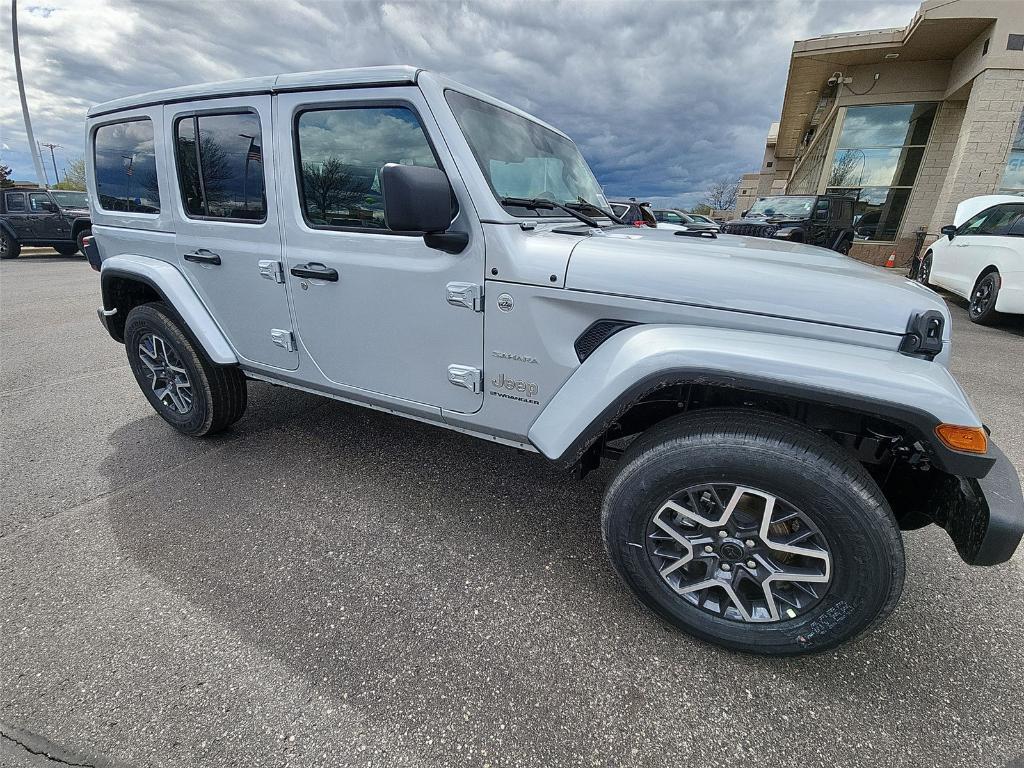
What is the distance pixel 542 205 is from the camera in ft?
7.28

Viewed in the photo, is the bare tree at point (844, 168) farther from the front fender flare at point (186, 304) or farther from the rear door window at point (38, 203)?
the rear door window at point (38, 203)

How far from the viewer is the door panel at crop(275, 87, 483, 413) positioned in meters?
1.99

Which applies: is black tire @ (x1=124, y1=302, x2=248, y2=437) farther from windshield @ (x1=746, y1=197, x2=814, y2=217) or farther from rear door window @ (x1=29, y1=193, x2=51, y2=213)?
rear door window @ (x1=29, y1=193, x2=51, y2=213)

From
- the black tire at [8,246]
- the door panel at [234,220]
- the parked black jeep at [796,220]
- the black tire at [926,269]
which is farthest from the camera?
the black tire at [8,246]

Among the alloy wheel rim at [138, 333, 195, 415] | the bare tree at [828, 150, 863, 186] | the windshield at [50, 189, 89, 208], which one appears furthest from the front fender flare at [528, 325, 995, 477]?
the windshield at [50, 189, 89, 208]

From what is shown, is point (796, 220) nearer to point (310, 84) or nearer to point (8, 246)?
point (310, 84)

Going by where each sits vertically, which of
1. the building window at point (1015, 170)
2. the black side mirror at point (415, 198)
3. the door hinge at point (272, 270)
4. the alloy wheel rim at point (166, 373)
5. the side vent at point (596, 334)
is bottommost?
the alloy wheel rim at point (166, 373)

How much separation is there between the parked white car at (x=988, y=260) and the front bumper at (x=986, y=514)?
658 centimetres

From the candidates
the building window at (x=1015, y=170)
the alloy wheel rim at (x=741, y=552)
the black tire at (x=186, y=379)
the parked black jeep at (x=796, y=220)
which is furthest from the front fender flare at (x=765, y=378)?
the building window at (x=1015, y=170)

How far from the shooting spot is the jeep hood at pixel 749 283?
4.83ft

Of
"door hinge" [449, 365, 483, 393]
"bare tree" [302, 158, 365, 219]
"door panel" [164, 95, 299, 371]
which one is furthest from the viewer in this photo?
"door panel" [164, 95, 299, 371]

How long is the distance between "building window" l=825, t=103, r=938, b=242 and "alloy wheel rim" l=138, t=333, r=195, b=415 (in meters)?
15.3

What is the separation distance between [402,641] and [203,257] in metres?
2.23

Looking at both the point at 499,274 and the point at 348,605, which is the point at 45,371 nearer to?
the point at 348,605
